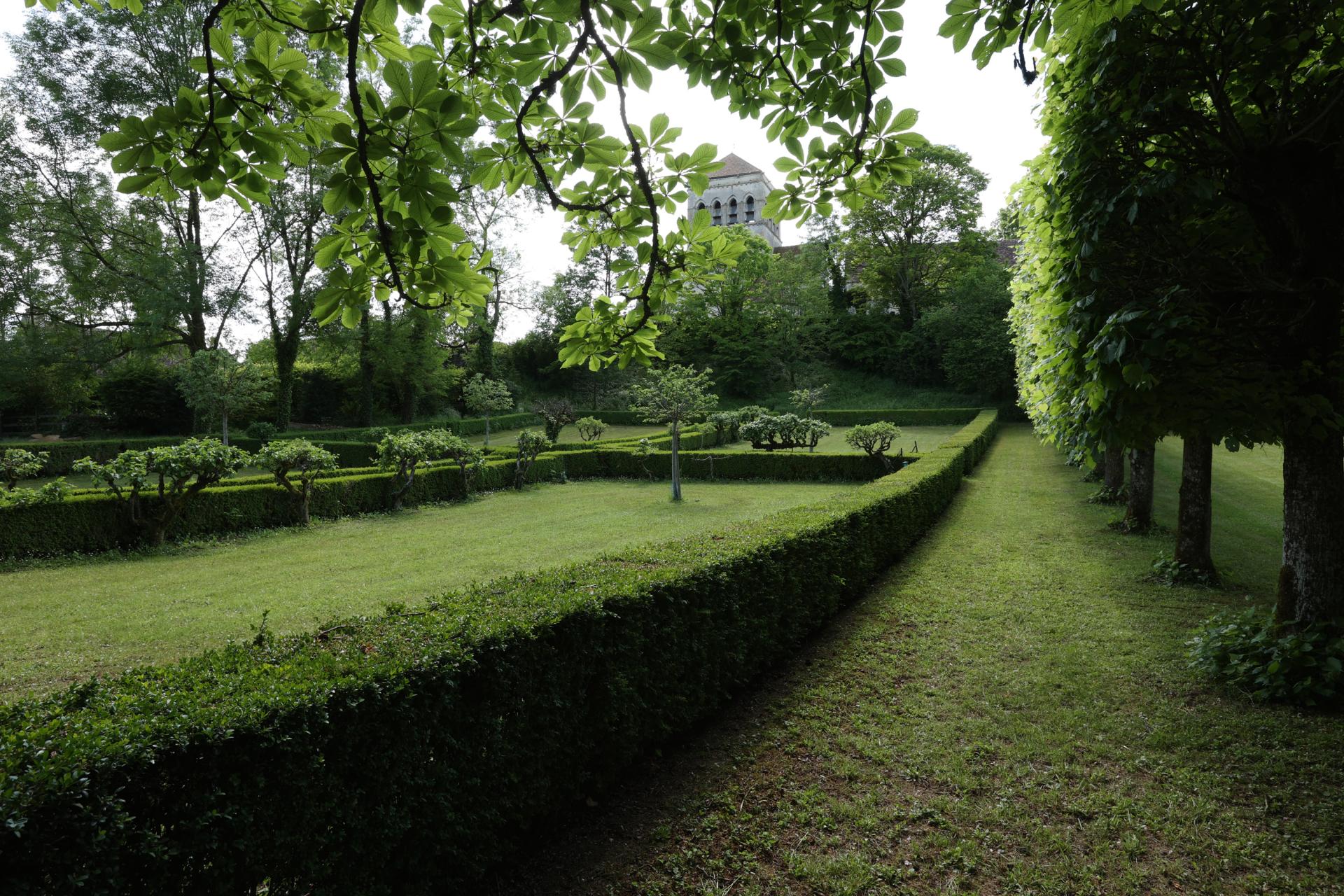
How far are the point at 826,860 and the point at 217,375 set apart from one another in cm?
2703

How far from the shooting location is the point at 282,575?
8.83 m

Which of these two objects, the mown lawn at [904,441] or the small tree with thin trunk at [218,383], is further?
the mown lawn at [904,441]

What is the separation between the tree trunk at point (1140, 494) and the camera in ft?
32.8

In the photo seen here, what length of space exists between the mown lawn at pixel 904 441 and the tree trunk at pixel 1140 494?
10.2 metres

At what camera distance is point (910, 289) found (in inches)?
1716

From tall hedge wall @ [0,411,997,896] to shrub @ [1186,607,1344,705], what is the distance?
366 centimetres

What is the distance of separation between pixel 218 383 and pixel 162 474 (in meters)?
16.0

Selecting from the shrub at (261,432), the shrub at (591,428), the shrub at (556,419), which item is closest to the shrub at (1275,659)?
the shrub at (591,428)

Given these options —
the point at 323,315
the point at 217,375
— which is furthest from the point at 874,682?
the point at 217,375

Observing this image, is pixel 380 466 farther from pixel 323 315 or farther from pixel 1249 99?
pixel 1249 99

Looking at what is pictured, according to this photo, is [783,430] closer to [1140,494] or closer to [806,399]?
[806,399]

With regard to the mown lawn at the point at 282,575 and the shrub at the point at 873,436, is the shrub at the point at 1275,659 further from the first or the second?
the shrub at the point at 873,436

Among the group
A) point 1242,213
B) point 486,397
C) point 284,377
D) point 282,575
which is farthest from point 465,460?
point 284,377

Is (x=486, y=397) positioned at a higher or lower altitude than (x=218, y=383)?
lower
